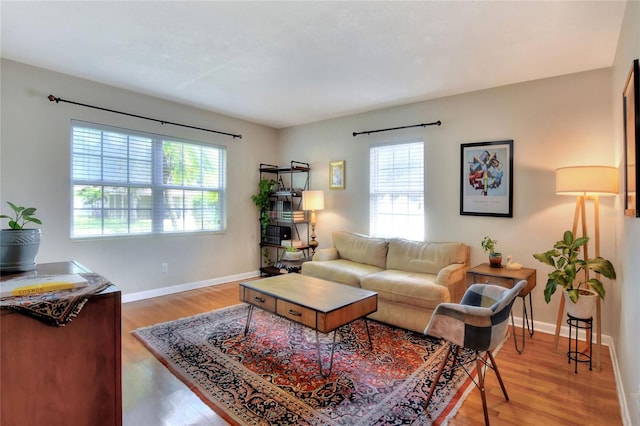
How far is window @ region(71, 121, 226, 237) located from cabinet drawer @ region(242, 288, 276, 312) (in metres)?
2.09

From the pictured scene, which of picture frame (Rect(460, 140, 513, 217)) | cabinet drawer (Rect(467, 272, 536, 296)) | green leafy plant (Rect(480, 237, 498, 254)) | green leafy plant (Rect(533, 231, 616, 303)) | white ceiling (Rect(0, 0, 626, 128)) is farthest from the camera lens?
picture frame (Rect(460, 140, 513, 217))

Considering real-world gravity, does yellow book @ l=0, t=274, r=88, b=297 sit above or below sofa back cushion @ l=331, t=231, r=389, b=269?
above

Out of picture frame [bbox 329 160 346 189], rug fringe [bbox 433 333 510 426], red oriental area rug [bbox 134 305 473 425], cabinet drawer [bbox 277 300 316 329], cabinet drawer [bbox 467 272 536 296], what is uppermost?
picture frame [bbox 329 160 346 189]

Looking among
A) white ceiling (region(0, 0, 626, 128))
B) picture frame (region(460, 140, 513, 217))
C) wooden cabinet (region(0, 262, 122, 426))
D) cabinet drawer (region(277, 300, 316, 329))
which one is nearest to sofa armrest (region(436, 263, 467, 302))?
picture frame (region(460, 140, 513, 217))

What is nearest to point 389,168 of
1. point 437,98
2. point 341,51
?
point 437,98

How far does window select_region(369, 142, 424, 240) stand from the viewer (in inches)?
163

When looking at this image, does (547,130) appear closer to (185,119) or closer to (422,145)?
(422,145)

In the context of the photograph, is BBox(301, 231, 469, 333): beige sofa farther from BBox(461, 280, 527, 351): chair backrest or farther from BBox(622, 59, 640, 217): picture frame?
BBox(622, 59, 640, 217): picture frame

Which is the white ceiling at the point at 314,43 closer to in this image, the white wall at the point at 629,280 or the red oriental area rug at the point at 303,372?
the white wall at the point at 629,280

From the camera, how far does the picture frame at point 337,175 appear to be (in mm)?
4855

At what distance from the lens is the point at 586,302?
2.54 meters

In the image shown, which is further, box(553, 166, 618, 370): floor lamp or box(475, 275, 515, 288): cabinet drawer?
box(475, 275, 515, 288): cabinet drawer

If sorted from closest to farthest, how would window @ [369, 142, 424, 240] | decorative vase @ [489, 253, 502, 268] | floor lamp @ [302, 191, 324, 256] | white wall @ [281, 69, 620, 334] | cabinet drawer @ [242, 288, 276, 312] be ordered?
cabinet drawer @ [242, 288, 276, 312]
white wall @ [281, 69, 620, 334]
decorative vase @ [489, 253, 502, 268]
window @ [369, 142, 424, 240]
floor lamp @ [302, 191, 324, 256]

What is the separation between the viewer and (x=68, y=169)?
11.6 ft
